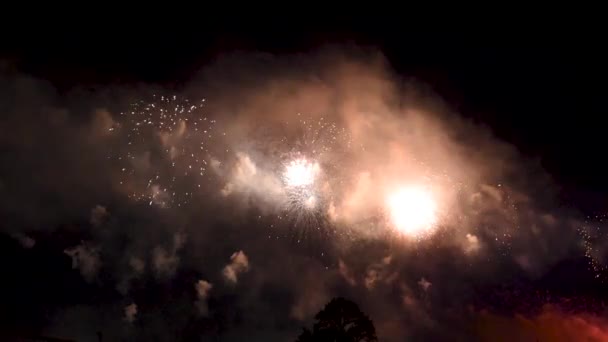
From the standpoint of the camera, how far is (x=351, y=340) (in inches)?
1273

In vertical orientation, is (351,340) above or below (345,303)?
below

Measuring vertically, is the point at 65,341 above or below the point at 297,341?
A: above

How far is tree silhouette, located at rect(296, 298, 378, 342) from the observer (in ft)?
105

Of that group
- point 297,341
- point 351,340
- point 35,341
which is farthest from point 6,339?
point 351,340

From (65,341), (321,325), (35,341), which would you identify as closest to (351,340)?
(321,325)

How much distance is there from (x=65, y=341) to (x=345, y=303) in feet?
115

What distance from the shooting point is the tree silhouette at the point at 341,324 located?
3209 centimetres

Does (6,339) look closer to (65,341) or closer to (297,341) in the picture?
(65,341)

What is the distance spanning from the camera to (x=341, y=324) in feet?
107

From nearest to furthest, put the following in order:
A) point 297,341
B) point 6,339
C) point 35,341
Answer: point 297,341
point 6,339
point 35,341

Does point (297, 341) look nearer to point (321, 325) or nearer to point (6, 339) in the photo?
point (321, 325)

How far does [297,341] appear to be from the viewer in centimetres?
3192

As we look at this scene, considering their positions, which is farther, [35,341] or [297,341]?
[35,341]

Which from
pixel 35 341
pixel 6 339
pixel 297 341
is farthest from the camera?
pixel 35 341
